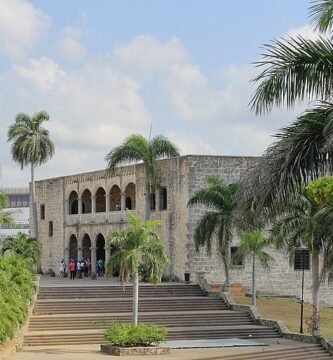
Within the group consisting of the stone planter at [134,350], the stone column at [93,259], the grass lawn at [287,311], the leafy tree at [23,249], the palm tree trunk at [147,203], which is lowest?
the grass lawn at [287,311]

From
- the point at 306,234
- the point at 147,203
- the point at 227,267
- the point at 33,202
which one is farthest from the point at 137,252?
the point at 33,202

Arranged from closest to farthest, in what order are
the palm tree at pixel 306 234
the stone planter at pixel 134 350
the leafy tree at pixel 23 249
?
the stone planter at pixel 134 350 → the palm tree at pixel 306 234 → the leafy tree at pixel 23 249

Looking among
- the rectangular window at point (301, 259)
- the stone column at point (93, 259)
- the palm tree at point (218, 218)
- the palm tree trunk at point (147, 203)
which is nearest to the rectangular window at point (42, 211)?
the stone column at point (93, 259)

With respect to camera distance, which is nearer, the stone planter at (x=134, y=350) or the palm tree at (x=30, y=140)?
the stone planter at (x=134, y=350)

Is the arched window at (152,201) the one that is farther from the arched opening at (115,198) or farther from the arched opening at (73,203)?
the arched opening at (73,203)

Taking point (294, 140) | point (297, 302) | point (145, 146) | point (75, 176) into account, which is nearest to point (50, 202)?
point (75, 176)

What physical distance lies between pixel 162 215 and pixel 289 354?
16.1m

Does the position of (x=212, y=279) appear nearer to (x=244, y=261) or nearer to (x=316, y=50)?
(x=244, y=261)

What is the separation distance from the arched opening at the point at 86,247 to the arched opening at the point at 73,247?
1.06 m

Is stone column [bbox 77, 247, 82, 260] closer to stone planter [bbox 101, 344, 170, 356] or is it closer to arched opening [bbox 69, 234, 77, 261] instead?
arched opening [bbox 69, 234, 77, 261]

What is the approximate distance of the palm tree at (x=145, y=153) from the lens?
39312 mm

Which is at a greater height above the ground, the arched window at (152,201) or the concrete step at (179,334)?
the arched window at (152,201)

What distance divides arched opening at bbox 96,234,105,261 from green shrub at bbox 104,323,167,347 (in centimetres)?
2161

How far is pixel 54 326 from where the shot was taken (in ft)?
98.6
